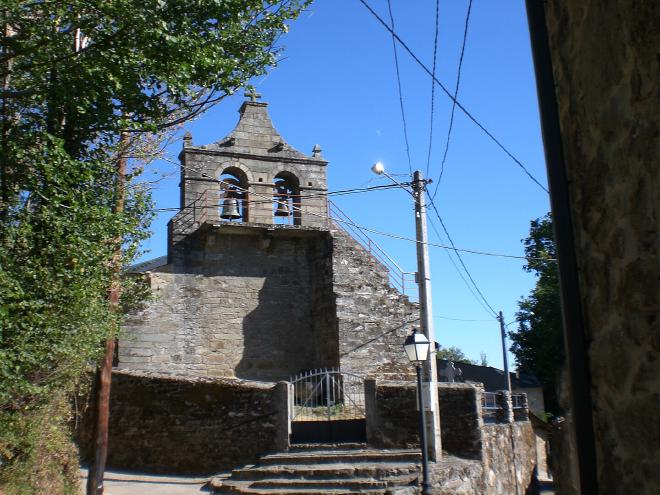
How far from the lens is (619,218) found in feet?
7.91

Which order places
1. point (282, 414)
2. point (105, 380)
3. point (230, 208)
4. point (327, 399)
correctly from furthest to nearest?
point (230, 208) < point (327, 399) < point (282, 414) < point (105, 380)

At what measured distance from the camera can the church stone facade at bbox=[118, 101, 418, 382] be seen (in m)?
19.2

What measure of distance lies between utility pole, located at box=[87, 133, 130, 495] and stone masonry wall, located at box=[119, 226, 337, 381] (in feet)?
20.8

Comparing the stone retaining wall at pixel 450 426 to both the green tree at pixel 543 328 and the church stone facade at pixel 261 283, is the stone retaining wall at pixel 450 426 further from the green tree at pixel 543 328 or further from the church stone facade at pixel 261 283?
the green tree at pixel 543 328

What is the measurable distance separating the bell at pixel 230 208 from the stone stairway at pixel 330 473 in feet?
23.3

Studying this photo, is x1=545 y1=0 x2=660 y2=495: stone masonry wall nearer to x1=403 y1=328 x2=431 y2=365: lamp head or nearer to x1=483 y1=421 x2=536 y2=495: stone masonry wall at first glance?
x1=403 y1=328 x2=431 y2=365: lamp head

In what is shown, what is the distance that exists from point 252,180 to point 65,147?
11063 millimetres

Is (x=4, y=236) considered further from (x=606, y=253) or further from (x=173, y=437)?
(x=606, y=253)

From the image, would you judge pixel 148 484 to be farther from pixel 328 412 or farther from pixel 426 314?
pixel 426 314

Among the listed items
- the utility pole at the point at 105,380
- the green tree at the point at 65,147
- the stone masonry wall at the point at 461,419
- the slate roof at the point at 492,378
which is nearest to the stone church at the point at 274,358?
the stone masonry wall at the point at 461,419

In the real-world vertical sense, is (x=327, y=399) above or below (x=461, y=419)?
above

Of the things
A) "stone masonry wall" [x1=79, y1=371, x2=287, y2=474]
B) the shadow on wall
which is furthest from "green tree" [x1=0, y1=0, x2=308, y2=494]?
the shadow on wall

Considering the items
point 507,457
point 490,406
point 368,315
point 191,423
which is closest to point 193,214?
point 368,315

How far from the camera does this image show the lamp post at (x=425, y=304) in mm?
12984
